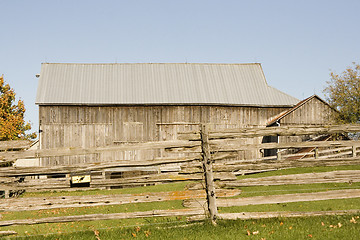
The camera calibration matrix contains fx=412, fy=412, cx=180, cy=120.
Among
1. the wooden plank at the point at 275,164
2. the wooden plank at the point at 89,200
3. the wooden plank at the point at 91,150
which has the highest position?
the wooden plank at the point at 91,150

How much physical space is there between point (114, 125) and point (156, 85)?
5014mm

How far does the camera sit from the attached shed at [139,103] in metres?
30.1

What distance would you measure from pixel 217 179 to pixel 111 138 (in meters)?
20.6

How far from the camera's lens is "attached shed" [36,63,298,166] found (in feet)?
98.7

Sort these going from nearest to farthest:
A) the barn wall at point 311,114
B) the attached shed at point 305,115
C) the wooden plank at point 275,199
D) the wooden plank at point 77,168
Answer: the wooden plank at point 275,199, the wooden plank at point 77,168, the attached shed at point 305,115, the barn wall at point 311,114

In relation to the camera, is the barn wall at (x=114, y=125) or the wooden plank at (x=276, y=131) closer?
the wooden plank at (x=276, y=131)

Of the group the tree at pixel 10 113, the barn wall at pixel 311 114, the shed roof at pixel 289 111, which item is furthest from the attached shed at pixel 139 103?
the tree at pixel 10 113

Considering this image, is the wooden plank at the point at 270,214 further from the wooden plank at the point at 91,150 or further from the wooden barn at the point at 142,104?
Result: the wooden barn at the point at 142,104

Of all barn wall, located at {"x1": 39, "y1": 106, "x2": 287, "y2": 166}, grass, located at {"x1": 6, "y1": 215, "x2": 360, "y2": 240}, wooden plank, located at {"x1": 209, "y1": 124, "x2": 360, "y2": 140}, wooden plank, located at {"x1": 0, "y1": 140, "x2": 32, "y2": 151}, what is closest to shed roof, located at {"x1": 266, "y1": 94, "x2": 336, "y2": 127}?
barn wall, located at {"x1": 39, "y1": 106, "x2": 287, "y2": 166}

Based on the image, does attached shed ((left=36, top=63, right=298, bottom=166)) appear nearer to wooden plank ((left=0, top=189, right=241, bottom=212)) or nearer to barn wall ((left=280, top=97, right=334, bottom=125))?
barn wall ((left=280, top=97, right=334, bottom=125))

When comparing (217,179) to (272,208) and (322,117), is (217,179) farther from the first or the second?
(322,117)

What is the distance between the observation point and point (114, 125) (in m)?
30.2

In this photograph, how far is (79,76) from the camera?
3353cm

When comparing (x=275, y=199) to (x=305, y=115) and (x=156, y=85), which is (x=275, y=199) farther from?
(x=156, y=85)
